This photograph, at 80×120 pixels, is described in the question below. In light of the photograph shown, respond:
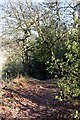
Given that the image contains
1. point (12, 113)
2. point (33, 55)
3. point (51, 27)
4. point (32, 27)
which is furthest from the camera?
point (33, 55)

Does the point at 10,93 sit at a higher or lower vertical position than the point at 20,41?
lower

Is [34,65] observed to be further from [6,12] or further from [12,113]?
[12,113]

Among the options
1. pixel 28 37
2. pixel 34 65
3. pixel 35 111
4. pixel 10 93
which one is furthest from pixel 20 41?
pixel 35 111

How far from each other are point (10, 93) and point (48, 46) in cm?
894

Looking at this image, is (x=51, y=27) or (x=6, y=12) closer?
(x=51, y=27)

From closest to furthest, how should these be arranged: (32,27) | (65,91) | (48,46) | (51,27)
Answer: (65,91)
(48,46)
(51,27)
(32,27)

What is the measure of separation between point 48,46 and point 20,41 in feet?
20.7

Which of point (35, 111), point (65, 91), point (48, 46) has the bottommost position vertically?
point (35, 111)

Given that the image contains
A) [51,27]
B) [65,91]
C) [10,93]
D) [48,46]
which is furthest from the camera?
[51,27]

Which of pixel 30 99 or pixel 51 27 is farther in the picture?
pixel 51 27

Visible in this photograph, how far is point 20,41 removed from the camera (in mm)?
27031

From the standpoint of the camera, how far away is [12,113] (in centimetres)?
1005

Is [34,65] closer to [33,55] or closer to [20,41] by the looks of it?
[33,55]

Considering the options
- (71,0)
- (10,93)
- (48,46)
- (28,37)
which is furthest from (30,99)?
(28,37)
